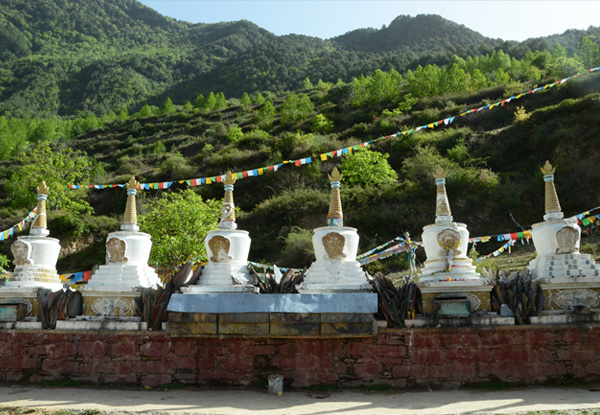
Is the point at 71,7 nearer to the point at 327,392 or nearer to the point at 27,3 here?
the point at 27,3

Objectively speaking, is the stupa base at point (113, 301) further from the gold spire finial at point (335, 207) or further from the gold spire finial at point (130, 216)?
the gold spire finial at point (335, 207)

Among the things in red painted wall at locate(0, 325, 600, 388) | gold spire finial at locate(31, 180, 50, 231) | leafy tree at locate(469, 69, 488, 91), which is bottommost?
red painted wall at locate(0, 325, 600, 388)

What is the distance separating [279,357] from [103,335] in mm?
3111

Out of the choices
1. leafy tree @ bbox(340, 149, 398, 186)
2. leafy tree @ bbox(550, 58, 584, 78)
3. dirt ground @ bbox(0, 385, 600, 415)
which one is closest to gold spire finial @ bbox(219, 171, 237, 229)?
dirt ground @ bbox(0, 385, 600, 415)

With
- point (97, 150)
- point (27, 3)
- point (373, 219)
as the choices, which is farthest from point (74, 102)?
point (373, 219)

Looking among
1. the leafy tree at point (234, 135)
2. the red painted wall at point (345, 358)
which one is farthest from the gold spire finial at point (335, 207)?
the leafy tree at point (234, 135)

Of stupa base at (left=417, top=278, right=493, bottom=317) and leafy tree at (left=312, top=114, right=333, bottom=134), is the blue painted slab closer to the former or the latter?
stupa base at (left=417, top=278, right=493, bottom=317)

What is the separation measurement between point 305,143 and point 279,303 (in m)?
32.9

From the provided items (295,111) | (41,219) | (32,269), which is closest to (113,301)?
(32,269)

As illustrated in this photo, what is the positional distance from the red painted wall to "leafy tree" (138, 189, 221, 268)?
10627mm

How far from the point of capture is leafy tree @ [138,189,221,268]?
64.2 feet

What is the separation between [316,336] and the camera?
319 inches

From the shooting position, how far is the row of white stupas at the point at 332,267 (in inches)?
338

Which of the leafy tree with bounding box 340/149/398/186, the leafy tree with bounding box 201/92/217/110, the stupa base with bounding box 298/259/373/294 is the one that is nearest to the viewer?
the stupa base with bounding box 298/259/373/294
